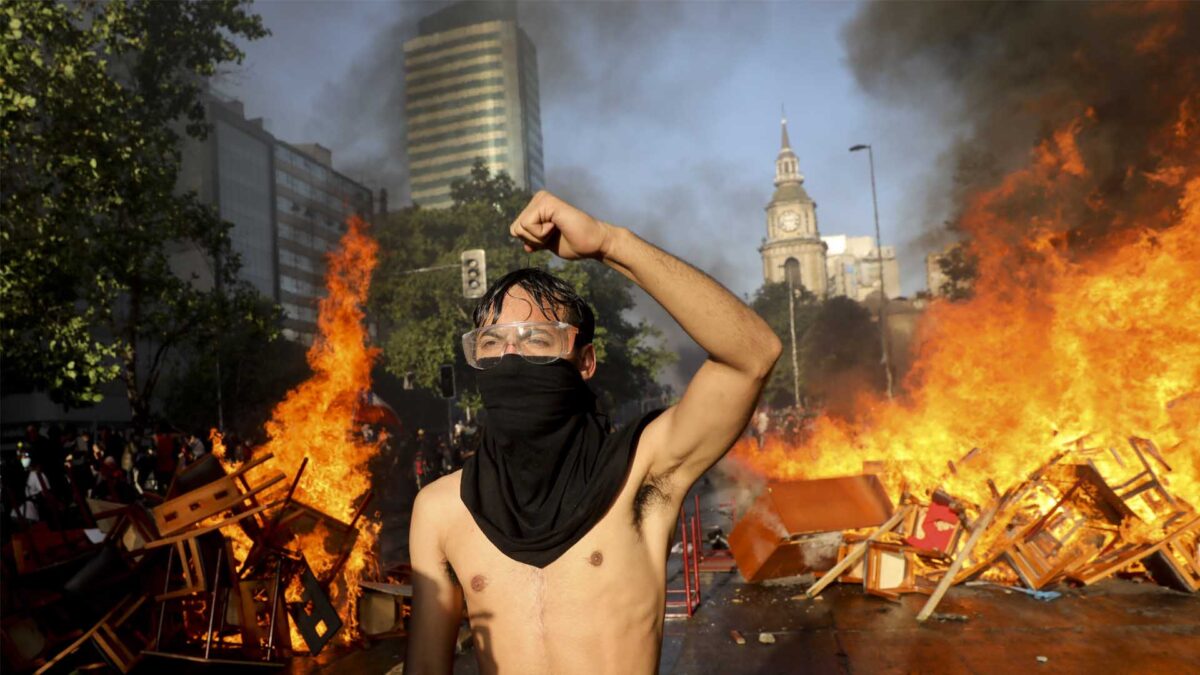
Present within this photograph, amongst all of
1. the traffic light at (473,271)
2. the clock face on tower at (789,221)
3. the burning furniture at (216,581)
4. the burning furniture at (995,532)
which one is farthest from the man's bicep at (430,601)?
the clock face on tower at (789,221)

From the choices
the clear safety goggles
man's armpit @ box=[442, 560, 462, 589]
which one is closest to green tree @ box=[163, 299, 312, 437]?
man's armpit @ box=[442, 560, 462, 589]

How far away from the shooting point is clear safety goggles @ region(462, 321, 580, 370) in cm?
237

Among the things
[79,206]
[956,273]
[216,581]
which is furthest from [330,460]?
[956,273]

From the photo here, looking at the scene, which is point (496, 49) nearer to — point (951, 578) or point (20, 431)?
point (20, 431)

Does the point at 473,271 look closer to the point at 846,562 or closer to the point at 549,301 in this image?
the point at 846,562

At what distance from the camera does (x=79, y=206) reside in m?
11.0

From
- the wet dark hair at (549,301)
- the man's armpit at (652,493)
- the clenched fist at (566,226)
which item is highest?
the clenched fist at (566,226)

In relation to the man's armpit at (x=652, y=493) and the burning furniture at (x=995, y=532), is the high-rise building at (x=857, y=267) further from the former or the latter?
the man's armpit at (x=652, y=493)

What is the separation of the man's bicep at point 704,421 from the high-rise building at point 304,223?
72481 millimetres

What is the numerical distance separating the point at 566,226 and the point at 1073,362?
11888mm

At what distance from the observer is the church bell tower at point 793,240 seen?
137 meters

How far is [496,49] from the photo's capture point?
14625cm

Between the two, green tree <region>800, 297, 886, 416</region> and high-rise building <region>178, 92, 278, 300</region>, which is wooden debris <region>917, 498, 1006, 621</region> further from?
high-rise building <region>178, 92, 278, 300</region>

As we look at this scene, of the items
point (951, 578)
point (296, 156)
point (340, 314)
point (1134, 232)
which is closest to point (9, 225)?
point (340, 314)
